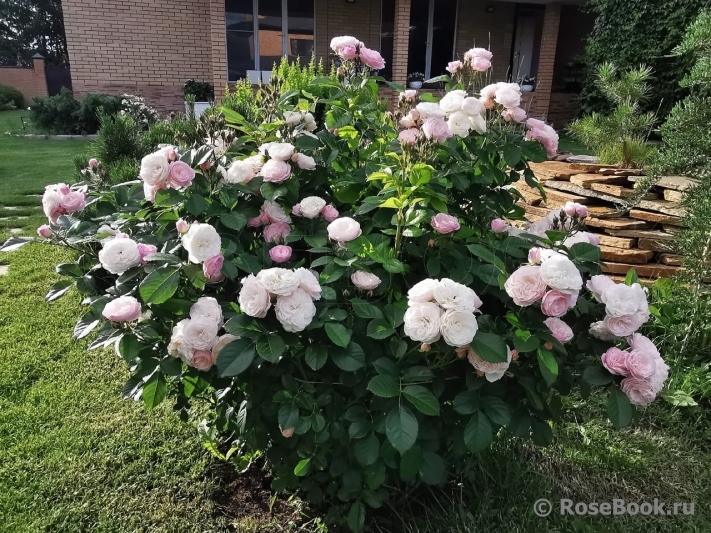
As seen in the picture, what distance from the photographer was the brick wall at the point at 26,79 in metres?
21.1

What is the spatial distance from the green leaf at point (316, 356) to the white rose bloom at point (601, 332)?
800 millimetres

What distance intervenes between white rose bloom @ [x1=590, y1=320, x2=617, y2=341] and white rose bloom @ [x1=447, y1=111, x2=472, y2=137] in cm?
72

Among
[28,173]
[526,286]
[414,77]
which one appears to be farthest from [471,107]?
[414,77]

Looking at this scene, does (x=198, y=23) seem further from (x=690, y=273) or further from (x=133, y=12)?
(x=690, y=273)

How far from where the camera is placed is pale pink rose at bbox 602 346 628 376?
1396mm

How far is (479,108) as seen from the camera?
1.64 meters

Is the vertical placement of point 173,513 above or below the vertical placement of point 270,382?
below

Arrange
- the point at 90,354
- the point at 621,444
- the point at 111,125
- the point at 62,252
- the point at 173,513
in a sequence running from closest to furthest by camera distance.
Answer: the point at 173,513, the point at 621,444, the point at 90,354, the point at 62,252, the point at 111,125

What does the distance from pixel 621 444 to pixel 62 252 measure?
4.73m

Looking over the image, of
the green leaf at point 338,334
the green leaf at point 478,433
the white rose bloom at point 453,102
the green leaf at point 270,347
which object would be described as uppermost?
the white rose bloom at point 453,102

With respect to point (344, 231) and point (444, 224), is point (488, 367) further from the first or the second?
point (344, 231)

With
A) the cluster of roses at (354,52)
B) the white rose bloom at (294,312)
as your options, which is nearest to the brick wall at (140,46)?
the cluster of roses at (354,52)

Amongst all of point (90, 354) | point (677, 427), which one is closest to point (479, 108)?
point (677, 427)

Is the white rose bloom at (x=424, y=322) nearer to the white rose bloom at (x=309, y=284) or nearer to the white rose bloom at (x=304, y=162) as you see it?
the white rose bloom at (x=309, y=284)
